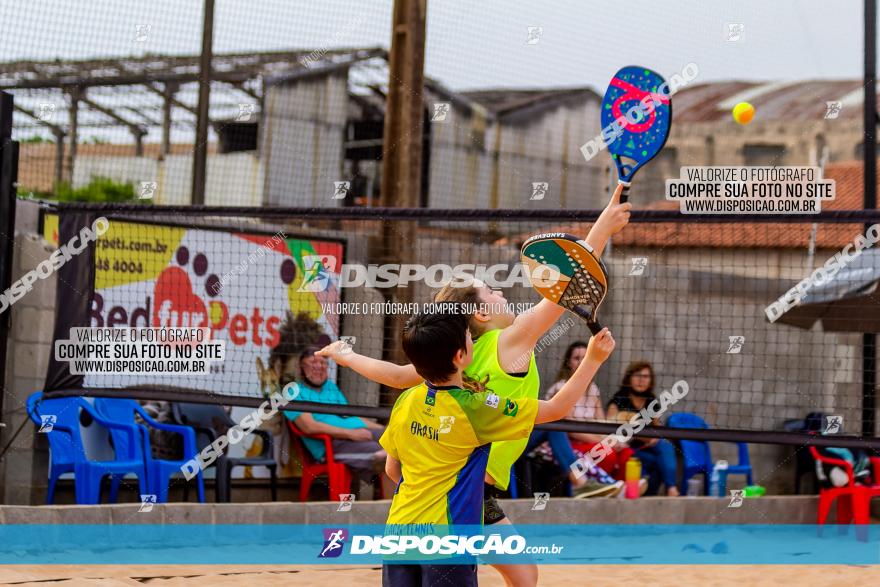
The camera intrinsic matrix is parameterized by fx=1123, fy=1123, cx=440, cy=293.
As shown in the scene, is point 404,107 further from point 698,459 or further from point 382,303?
point 698,459

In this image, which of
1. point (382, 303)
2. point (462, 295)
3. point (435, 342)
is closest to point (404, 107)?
point (382, 303)

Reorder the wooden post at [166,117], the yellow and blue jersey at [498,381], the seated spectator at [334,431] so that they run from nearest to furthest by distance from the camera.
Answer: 1. the yellow and blue jersey at [498,381]
2. the seated spectator at [334,431]
3. the wooden post at [166,117]

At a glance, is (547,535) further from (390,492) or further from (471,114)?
(471,114)

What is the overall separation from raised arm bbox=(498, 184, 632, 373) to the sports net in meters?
2.42

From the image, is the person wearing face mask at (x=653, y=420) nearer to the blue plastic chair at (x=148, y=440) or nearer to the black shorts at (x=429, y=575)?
the blue plastic chair at (x=148, y=440)

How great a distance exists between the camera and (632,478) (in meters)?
8.98

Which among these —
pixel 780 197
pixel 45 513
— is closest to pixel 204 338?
pixel 45 513

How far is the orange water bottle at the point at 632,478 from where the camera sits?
894 centimetres

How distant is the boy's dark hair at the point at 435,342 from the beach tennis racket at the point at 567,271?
0.44 m

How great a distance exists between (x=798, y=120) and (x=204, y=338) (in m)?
22.6

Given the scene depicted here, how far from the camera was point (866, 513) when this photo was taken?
29.1 ft

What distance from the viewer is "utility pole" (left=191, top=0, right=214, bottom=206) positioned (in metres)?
9.80

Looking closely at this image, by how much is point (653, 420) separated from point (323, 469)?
2.57 m

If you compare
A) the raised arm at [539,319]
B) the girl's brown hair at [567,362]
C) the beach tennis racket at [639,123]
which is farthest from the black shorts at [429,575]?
the girl's brown hair at [567,362]
